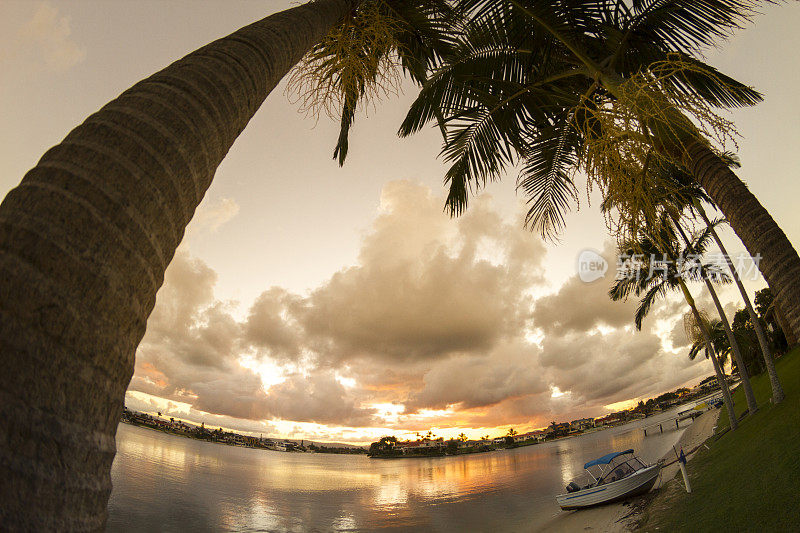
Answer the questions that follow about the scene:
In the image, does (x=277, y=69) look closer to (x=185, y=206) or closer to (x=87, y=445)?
(x=185, y=206)

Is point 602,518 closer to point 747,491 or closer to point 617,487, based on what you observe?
point 617,487

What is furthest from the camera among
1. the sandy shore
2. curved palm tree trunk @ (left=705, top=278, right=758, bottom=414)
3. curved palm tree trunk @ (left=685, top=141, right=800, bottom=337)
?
curved palm tree trunk @ (left=705, top=278, right=758, bottom=414)

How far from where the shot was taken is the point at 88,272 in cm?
101

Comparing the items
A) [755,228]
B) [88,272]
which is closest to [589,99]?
[755,228]

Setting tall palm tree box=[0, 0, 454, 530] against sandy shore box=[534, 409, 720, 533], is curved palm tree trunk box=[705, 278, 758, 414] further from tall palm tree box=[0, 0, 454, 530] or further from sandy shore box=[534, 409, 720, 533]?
tall palm tree box=[0, 0, 454, 530]

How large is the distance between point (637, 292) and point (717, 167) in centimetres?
2203

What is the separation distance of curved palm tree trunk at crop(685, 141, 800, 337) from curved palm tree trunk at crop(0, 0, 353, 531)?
11.2 feet

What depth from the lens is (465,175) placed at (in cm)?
690

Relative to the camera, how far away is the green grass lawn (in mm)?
6355

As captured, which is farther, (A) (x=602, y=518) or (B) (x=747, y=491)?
(A) (x=602, y=518)

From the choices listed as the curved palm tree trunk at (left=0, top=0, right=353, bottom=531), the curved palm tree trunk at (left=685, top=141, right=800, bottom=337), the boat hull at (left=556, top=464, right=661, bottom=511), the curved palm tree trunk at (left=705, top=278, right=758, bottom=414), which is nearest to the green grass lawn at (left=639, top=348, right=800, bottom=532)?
the curved palm tree trunk at (left=685, top=141, right=800, bottom=337)

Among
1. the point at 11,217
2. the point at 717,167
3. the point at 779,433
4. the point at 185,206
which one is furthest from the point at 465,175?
the point at 779,433

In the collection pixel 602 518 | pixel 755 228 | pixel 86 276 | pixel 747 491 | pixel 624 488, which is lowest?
pixel 602 518

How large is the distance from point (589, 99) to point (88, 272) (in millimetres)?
3549
